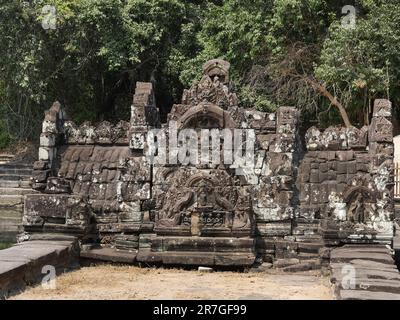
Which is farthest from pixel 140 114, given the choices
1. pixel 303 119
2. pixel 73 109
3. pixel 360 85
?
pixel 73 109

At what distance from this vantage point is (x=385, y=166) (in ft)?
29.0

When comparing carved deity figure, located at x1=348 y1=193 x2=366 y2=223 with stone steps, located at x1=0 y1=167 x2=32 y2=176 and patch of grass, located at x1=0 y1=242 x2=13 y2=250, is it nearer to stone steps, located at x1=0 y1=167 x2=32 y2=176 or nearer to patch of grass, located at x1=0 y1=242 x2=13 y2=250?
patch of grass, located at x1=0 y1=242 x2=13 y2=250

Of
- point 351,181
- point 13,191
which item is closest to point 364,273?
point 351,181

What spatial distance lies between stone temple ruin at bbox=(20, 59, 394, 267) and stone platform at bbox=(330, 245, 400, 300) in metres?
0.41

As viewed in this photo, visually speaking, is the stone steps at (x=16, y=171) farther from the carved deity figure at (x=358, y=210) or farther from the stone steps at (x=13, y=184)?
the carved deity figure at (x=358, y=210)

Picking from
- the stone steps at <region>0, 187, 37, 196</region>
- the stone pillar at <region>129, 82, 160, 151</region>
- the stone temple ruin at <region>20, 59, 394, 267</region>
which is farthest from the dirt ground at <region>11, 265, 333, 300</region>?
the stone steps at <region>0, 187, 37, 196</region>

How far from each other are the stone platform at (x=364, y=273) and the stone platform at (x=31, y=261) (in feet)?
10.9

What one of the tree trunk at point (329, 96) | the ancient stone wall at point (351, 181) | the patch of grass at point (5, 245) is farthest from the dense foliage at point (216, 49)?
the ancient stone wall at point (351, 181)

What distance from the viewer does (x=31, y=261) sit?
7480 millimetres

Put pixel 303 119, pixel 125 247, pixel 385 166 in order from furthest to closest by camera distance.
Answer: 1. pixel 303 119
2. pixel 125 247
3. pixel 385 166

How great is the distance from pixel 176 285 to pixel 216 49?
14595 millimetres

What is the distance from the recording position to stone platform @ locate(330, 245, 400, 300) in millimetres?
6211
